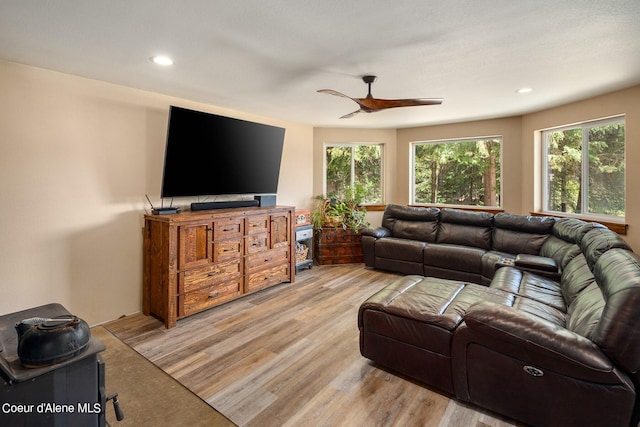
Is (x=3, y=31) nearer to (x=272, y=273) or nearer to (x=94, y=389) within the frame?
(x=94, y=389)

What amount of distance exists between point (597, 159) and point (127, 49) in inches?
195

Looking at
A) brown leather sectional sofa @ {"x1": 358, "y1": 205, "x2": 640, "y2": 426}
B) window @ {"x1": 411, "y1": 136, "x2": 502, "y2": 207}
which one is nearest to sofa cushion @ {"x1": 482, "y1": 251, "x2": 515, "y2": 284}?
brown leather sectional sofa @ {"x1": 358, "y1": 205, "x2": 640, "y2": 426}

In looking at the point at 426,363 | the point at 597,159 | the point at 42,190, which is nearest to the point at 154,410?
the point at 426,363

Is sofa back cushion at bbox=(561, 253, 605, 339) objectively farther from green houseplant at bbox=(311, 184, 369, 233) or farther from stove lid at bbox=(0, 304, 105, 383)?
green houseplant at bbox=(311, 184, 369, 233)

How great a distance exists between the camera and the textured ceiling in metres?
1.74

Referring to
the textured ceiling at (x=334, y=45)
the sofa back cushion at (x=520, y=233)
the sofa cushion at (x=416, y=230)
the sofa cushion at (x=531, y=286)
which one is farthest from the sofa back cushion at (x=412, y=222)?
the textured ceiling at (x=334, y=45)

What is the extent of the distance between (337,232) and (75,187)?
340 centimetres

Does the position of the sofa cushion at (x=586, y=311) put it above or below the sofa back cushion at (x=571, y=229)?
below

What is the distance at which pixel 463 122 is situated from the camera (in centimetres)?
A: 504

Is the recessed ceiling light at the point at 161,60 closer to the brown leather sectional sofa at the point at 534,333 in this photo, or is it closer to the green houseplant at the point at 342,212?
the brown leather sectional sofa at the point at 534,333

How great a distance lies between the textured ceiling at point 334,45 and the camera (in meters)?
1.74

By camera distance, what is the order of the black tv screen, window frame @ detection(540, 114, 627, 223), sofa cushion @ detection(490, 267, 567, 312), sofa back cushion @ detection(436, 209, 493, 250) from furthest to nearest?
sofa back cushion @ detection(436, 209, 493, 250)
window frame @ detection(540, 114, 627, 223)
the black tv screen
sofa cushion @ detection(490, 267, 567, 312)

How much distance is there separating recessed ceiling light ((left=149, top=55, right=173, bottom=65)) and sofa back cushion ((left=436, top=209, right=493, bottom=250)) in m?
4.00

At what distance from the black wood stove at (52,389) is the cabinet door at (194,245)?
1.70 meters
